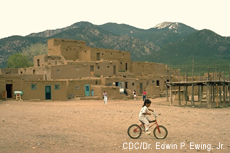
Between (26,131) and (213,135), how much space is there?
7735 millimetres

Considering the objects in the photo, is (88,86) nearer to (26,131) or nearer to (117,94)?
(117,94)

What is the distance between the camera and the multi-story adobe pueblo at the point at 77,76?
97.9ft

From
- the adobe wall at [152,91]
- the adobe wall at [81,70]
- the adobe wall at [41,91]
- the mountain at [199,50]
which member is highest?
the mountain at [199,50]

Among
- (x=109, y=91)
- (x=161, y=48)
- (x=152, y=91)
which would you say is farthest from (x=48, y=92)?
(x=161, y=48)

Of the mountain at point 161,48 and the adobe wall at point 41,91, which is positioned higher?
the mountain at point 161,48

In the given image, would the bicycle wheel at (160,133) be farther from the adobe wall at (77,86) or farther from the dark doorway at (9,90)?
the adobe wall at (77,86)

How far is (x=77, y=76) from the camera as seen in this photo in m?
41.0

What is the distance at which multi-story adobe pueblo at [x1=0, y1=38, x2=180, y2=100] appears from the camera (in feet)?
97.9

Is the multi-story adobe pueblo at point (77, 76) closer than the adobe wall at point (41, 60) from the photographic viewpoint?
Yes

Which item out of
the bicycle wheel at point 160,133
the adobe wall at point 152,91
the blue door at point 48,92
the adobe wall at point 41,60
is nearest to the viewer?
the bicycle wheel at point 160,133

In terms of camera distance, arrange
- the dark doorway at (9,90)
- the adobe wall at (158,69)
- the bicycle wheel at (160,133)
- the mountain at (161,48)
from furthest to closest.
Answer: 1. the mountain at (161,48)
2. the adobe wall at (158,69)
3. the dark doorway at (9,90)
4. the bicycle wheel at (160,133)

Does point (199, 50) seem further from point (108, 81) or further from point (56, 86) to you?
point (56, 86)

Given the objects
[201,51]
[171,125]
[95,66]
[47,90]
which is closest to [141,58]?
[201,51]

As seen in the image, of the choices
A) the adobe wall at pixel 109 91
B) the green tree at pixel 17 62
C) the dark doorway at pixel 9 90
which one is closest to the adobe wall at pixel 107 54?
the adobe wall at pixel 109 91
